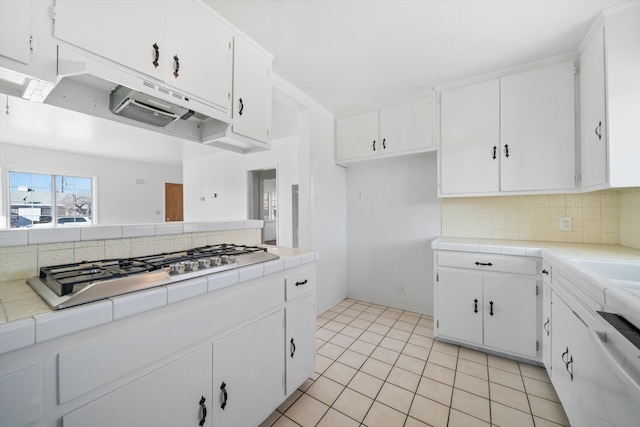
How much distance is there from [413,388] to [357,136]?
2.53 meters

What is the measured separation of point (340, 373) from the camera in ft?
5.90

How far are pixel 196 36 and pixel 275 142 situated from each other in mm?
2710

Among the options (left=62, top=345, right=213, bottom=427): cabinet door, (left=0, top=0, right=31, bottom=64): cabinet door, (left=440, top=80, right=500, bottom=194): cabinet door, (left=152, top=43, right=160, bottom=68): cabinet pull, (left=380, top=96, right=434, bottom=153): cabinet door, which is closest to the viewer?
(left=62, top=345, right=213, bottom=427): cabinet door

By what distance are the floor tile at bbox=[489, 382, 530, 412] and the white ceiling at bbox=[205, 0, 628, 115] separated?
2486 mm

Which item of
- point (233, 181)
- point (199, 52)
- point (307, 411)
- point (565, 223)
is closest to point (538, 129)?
point (565, 223)

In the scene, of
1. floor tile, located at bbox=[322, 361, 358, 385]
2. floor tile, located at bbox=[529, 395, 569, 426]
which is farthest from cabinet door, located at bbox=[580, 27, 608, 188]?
floor tile, located at bbox=[322, 361, 358, 385]

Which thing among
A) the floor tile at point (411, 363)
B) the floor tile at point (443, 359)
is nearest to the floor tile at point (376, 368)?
the floor tile at point (411, 363)

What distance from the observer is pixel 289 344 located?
1424mm

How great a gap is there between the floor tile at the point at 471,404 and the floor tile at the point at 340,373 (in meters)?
0.67

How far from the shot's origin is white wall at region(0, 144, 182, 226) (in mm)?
2663

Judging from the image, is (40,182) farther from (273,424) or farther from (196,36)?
(273,424)

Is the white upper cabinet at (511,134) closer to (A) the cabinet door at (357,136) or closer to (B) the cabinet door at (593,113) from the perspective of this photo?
(B) the cabinet door at (593,113)

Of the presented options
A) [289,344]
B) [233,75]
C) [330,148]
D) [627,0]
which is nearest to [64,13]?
[233,75]

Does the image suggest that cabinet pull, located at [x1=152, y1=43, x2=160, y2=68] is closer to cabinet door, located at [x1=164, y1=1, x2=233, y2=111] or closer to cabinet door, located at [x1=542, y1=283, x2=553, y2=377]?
cabinet door, located at [x1=164, y1=1, x2=233, y2=111]
